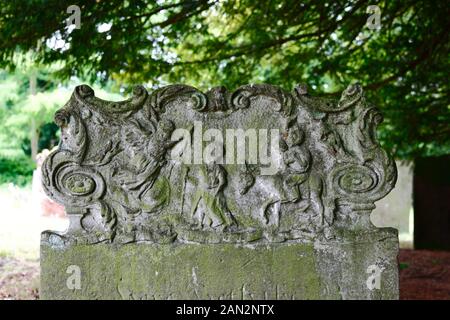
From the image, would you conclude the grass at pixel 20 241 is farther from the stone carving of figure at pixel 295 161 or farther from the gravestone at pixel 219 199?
the stone carving of figure at pixel 295 161

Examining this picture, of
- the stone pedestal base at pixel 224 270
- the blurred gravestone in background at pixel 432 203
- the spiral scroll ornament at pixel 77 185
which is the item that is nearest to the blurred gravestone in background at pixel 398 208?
the blurred gravestone in background at pixel 432 203

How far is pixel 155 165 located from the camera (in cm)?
411

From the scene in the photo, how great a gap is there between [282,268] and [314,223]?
37cm

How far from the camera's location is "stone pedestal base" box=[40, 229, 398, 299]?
407cm

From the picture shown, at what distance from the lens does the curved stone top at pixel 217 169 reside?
13.4 feet

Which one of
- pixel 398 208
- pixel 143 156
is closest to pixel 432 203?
pixel 398 208

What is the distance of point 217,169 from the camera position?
4.11 m

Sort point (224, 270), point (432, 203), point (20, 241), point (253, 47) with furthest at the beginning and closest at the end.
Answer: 1. point (432, 203)
2. point (20, 241)
3. point (253, 47)
4. point (224, 270)

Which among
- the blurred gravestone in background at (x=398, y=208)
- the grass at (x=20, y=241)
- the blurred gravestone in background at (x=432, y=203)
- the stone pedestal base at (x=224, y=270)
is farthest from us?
the blurred gravestone in background at (x=398, y=208)

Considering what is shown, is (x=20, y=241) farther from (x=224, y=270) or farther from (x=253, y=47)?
(x=224, y=270)

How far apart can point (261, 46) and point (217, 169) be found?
4303 millimetres

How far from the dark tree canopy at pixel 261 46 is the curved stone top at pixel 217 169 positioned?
2.15 m

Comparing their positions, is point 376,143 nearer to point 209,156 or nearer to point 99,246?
point 209,156

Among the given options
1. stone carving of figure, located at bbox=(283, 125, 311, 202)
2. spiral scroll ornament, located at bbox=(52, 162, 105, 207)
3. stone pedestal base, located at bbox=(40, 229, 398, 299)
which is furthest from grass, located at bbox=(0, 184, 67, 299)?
stone carving of figure, located at bbox=(283, 125, 311, 202)
